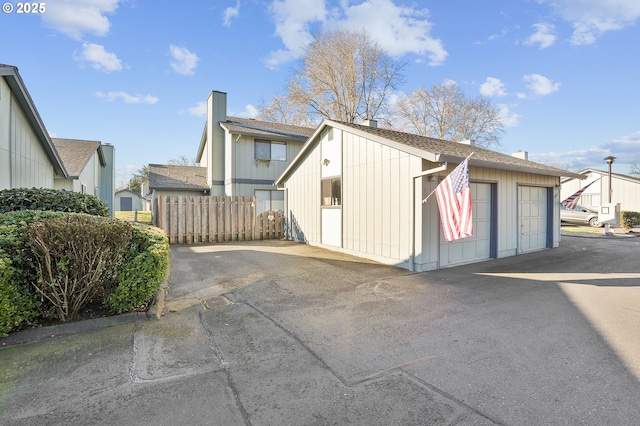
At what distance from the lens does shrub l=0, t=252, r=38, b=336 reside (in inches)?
129

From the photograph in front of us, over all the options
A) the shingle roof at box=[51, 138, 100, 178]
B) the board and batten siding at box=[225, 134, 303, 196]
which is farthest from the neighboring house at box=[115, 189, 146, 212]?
the board and batten siding at box=[225, 134, 303, 196]

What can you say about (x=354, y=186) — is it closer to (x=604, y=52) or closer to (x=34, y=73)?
(x=34, y=73)

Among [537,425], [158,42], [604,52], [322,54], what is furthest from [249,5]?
[322,54]

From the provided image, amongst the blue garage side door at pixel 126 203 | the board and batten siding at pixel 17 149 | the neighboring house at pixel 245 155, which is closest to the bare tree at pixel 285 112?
the neighboring house at pixel 245 155

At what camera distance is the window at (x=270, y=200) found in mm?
17028

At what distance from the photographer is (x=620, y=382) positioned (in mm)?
2672

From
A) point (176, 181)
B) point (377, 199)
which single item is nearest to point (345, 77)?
point (176, 181)

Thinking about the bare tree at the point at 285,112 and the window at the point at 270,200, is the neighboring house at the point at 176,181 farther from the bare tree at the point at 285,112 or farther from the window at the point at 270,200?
the bare tree at the point at 285,112

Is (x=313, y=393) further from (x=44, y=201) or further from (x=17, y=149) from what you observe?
(x=17, y=149)

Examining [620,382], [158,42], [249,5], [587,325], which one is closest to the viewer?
[620,382]

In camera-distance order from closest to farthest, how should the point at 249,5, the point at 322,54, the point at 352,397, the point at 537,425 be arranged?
1. the point at 537,425
2. the point at 352,397
3. the point at 249,5
4. the point at 322,54

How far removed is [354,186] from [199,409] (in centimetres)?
757

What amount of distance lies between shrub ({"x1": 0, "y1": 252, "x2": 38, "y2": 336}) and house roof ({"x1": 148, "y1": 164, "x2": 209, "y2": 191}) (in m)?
16.7

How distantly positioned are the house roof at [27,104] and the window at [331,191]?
8.30 m
